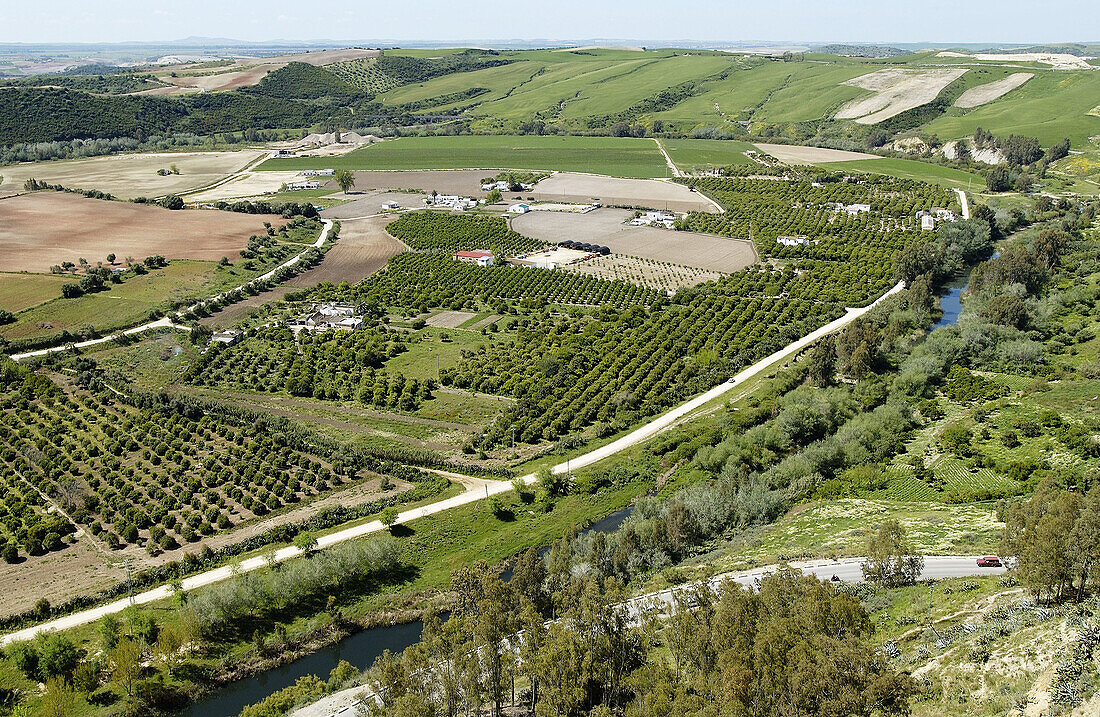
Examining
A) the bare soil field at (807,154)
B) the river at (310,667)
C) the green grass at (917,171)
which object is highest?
the bare soil field at (807,154)

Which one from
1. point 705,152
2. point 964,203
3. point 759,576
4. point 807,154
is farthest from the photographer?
point 705,152

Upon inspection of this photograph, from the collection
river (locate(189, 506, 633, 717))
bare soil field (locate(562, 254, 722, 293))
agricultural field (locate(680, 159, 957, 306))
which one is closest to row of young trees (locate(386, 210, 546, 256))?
bare soil field (locate(562, 254, 722, 293))

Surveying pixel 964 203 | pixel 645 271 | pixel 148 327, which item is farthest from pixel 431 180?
pixel 964 203

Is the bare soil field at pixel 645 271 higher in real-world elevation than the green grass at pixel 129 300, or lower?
higher

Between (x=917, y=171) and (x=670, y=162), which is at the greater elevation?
(x=670, y=162)

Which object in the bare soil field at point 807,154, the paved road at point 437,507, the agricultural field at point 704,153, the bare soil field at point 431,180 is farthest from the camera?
the agricultural field at point 704,153

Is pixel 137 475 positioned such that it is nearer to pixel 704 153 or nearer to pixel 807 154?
pixel 704 153

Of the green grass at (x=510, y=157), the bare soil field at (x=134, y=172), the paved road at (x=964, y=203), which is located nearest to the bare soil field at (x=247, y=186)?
the bare soil field at (x=134, y=172)

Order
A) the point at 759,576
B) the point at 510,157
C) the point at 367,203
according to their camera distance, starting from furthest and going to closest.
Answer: the point at 510,157 < the point at 367,203 < the point at 759,576

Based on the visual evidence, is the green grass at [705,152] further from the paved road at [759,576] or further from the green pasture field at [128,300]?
the paved road at [759,576]
